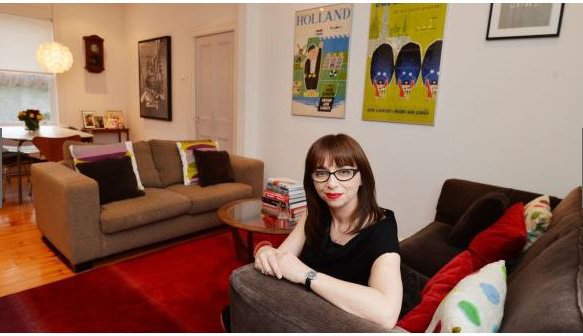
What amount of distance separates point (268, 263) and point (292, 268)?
8 centimetres

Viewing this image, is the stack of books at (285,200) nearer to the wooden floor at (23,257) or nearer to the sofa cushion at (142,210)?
the sofa cushion at (142,210)

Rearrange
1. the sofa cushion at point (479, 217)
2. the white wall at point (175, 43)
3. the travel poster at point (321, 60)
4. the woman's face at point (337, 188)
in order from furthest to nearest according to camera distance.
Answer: the white wall at point (175, 43) → the travel poster at point (321, 60) → the sofa cushion at point (479, 217) → the woman's face at point (337, 188)

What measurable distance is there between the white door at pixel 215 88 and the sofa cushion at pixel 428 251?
2.87m

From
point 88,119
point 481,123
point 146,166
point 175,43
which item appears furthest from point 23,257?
point 88,119

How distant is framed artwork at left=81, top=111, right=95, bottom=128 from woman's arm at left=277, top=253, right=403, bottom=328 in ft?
19.4

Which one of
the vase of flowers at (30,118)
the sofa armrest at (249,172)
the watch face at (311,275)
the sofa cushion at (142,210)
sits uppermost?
the vase of flowers at (30,118)

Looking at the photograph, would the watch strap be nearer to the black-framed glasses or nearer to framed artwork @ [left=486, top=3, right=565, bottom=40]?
the black-framed glasses

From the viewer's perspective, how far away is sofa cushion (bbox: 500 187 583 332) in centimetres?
65

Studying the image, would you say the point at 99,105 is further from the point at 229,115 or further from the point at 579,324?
the point at 579,324

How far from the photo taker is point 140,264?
265 cm

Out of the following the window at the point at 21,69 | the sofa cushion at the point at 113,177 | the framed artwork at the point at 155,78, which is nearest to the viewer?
the sofa cushion at the point at 113,177

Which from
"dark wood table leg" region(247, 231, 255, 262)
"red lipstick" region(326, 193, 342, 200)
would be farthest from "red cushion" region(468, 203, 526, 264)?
"dark wood table leg" region(247, 231, 255, 262)

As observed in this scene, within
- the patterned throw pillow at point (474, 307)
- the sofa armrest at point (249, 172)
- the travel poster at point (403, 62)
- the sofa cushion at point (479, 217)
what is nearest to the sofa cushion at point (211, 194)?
the sofa armrest at point (249, 172)

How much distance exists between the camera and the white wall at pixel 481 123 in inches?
85.9
